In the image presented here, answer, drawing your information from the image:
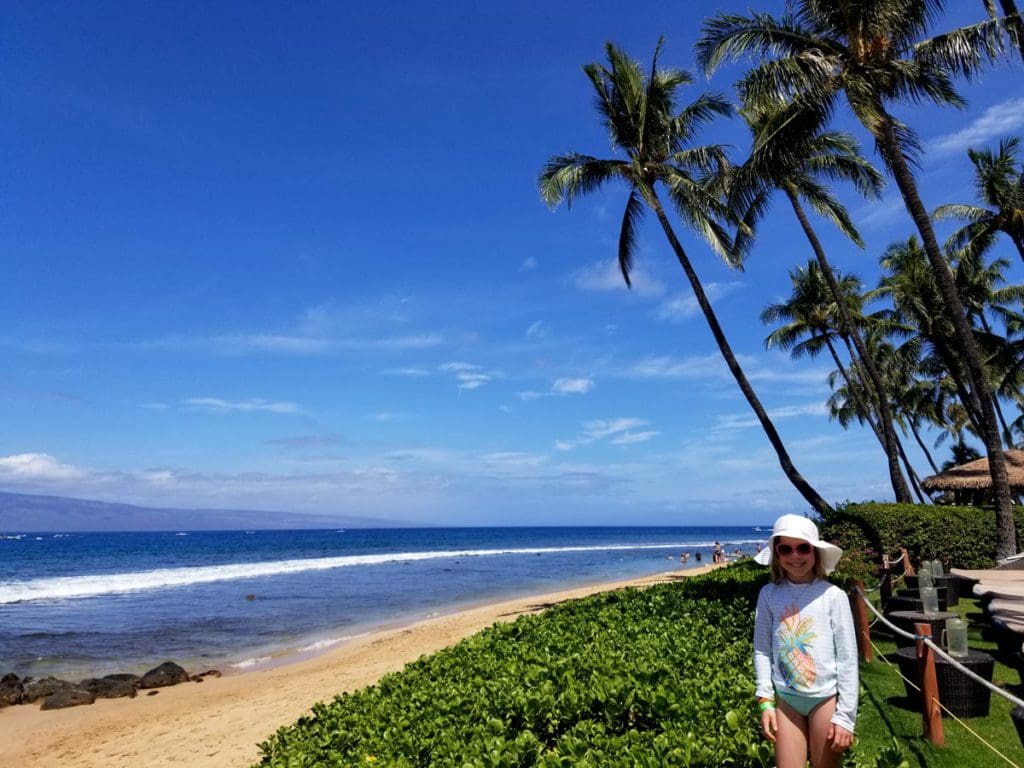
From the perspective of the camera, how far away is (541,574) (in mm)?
41469

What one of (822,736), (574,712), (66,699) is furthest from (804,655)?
(66,699)

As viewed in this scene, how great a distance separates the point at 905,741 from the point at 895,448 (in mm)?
16777

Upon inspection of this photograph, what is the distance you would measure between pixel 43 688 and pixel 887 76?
20235mm

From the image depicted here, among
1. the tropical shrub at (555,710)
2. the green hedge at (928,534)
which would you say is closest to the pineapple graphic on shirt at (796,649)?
the tropical shrub at (555,710)

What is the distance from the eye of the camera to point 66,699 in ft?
40.4

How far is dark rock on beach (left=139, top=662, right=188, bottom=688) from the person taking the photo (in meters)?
13.5

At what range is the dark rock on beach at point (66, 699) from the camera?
1212 centimetres

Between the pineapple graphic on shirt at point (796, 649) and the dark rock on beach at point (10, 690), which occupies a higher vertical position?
the pineapple graphic on shirt at point (796, 649)

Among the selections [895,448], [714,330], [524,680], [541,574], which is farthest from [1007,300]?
[524,680]

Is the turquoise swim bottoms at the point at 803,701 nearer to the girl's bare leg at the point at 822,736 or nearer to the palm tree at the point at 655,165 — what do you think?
the girl's bare leg at the point at 822,736

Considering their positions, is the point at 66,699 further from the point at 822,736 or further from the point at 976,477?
the point at 976,477

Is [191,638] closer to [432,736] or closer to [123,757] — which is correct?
[123,757]

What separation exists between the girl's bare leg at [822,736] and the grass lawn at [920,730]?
1961mm

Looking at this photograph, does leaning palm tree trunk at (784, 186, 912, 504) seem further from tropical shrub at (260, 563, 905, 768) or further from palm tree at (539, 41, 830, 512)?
tropical shrub at (260, 563, 905, 768)
